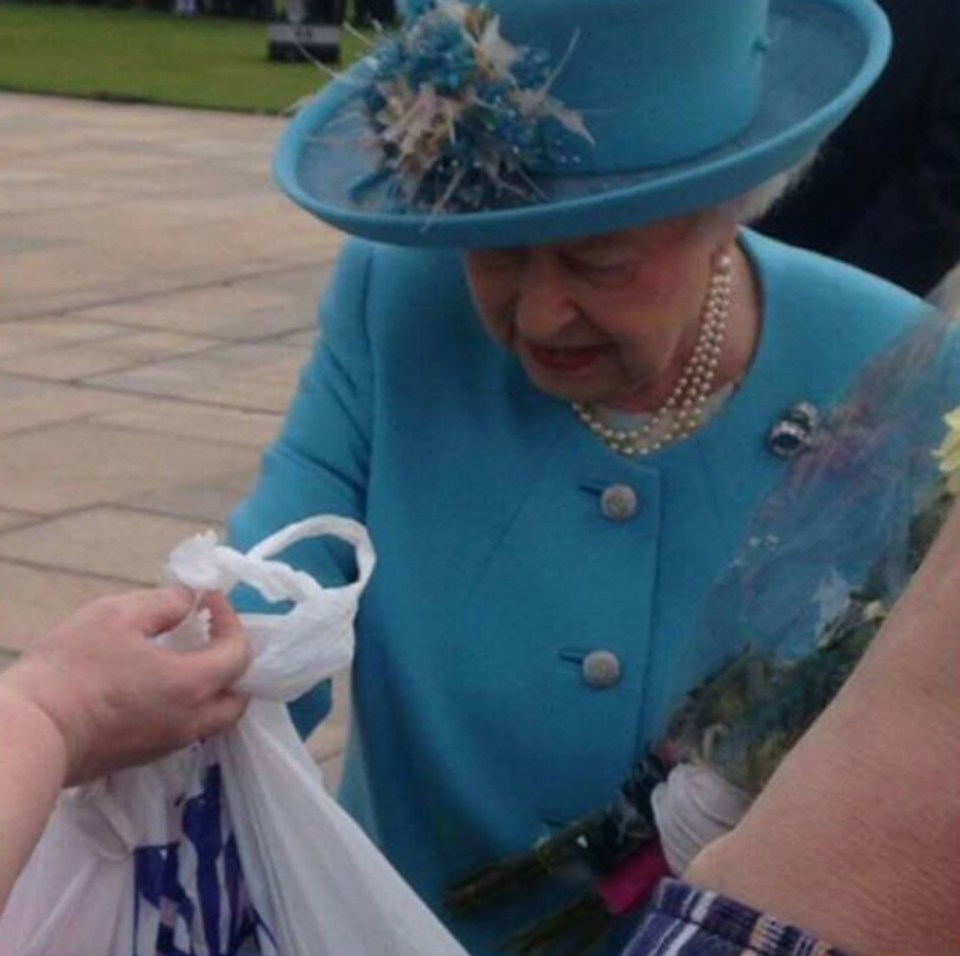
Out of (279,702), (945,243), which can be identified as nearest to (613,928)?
(279,702)

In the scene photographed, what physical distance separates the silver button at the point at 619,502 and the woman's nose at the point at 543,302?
0.66 feet

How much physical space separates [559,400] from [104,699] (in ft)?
2.03

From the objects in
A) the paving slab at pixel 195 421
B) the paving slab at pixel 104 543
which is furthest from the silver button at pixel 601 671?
the paving slab at pixel 195 421

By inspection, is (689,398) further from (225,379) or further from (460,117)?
(225,379)

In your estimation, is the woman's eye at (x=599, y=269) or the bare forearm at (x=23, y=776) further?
the woman's eye at (x=599, y=269)

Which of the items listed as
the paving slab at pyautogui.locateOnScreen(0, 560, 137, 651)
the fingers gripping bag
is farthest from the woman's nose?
the paving slab at pyautogui.locateOnScreen(0, 560, 137, 651)

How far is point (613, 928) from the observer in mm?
2395

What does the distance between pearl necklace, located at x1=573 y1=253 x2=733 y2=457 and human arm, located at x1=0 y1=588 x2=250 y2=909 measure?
17.7 inches

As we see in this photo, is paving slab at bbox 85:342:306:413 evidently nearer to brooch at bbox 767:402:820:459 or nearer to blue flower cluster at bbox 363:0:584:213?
brooch at bbox 767:402:820:459

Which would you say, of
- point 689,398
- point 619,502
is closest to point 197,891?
point 619,502

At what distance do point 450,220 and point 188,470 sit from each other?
5.12 metres

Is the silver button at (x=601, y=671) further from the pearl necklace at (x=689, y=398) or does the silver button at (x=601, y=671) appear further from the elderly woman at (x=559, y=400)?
the pearl necklace at (x=689, y=398)

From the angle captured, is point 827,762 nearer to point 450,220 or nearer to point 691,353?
point 450,220

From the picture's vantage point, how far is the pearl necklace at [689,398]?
2516 millimetres
